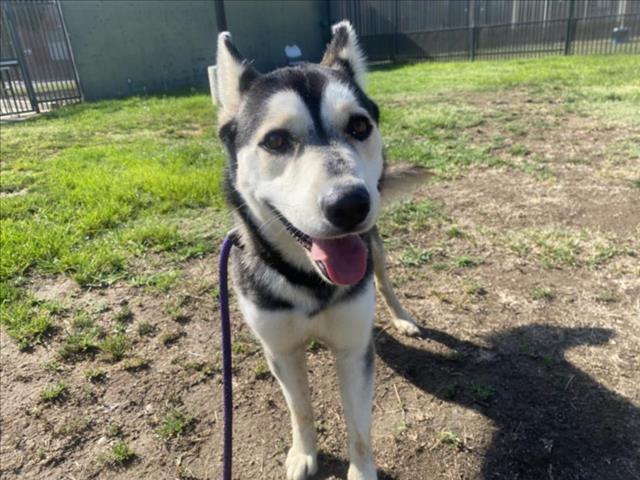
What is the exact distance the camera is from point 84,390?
2.69 metres

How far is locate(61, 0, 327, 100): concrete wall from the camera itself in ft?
44.0

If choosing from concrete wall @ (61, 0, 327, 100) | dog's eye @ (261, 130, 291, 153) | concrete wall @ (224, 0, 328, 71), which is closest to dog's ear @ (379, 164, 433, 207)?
dog's eye @ (261, 130, 291, 153)

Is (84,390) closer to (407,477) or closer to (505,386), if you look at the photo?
(407,477)

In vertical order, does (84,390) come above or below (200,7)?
below

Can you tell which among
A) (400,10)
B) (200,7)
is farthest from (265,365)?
(400,10)

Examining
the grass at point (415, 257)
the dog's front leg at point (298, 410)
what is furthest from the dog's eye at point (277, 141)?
the grass at point (415, 257)

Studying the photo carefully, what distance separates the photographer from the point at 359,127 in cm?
204

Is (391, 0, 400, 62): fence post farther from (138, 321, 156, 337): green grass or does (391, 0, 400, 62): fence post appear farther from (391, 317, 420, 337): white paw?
(138, 321, 156, 337): green grass

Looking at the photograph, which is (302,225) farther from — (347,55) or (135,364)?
(135,364)

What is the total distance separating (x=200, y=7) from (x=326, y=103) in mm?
15704

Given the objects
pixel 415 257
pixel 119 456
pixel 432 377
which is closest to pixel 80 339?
pixel 119 456

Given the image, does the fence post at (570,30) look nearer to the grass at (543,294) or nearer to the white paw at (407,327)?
the grass at (543,294)

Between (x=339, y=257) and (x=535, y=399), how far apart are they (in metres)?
1.42

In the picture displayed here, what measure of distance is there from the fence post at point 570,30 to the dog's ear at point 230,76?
16.2 metres
